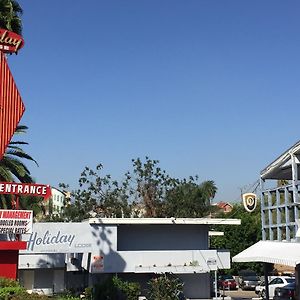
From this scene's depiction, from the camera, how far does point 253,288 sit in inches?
1818

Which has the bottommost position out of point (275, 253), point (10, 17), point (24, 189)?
point (275, 253)

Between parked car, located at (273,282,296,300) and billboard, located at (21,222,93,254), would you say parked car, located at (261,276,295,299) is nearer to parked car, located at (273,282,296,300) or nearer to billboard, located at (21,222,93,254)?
parked car, located at (273,282,296,300)

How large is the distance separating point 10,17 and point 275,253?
1787 centimetres

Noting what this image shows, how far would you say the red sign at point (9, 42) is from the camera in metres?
21.6

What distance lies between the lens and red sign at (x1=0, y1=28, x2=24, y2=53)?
70.8 ft

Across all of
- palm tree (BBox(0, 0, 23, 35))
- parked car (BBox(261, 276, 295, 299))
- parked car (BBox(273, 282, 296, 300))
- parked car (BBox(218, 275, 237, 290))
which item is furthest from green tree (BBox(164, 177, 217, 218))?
palm tree (BBox(0, 0, 23, 35))

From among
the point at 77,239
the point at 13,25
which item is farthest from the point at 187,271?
the point at 13,25

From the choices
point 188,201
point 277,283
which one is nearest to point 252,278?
point 277,283

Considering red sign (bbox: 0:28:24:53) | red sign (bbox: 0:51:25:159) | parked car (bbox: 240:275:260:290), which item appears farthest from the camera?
parked car (bbox: 240:275:260:290)

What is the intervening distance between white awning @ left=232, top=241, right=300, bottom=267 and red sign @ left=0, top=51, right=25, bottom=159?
9.84 metres

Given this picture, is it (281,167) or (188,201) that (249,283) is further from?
(281,167)

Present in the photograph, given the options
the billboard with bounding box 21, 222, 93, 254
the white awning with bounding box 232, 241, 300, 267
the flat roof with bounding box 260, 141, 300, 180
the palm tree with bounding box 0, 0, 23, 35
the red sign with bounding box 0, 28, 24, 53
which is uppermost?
the palm tree with bounding box 0, 0, 23, 35

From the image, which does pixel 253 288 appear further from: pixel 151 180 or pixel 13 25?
pixel 13 25

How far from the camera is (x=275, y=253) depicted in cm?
1797
